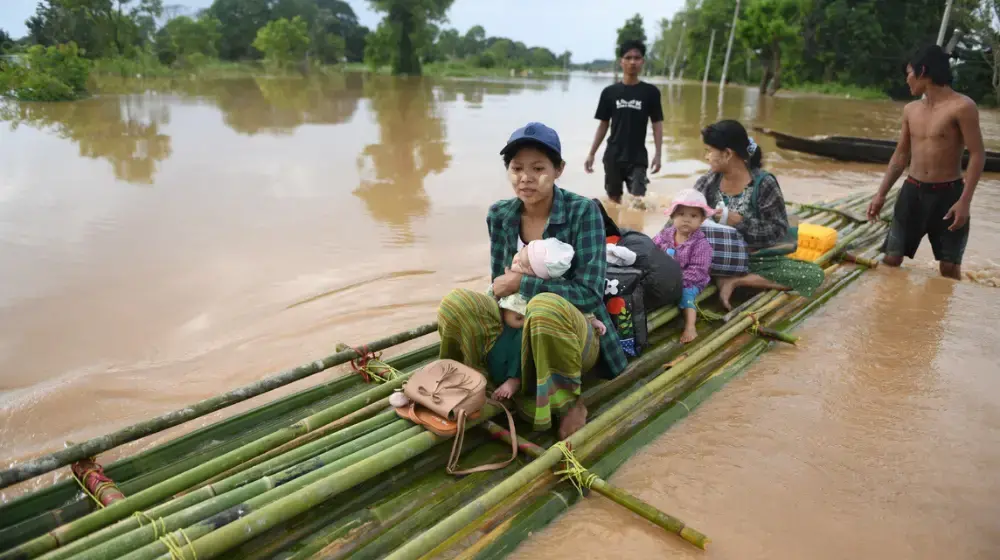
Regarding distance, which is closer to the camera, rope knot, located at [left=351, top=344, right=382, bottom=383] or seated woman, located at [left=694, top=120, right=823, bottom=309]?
rope knot, located at [left=351, top=344, right=382, bottom=383]

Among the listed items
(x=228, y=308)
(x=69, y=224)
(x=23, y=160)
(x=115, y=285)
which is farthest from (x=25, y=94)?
(x=228, y=308)

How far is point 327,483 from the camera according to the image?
1.85 metres

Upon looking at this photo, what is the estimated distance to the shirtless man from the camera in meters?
4.00

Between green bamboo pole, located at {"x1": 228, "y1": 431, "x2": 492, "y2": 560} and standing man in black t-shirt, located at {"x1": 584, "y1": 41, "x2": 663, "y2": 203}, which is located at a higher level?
standing man in black t-shirt, located at {"x1": 584, "y1": 41, "x2": 663, "y2": 203}

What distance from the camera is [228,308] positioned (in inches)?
181

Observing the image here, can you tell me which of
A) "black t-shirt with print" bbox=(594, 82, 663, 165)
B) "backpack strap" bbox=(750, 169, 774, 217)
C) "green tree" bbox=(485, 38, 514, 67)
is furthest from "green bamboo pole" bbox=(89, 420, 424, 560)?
"green tree" bbox=(485, 38, 514, 67)

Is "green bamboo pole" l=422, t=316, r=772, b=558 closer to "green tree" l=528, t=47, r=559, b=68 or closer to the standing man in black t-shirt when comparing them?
the standing man in black t-shirt

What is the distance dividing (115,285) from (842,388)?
5.33 metres

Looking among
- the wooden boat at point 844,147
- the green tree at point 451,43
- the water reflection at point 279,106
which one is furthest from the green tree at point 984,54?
the green tree at point 451,43

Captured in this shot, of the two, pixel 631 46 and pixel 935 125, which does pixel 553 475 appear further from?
pixel 631 46

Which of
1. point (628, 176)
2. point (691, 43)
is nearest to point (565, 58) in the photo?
point (691, 43)

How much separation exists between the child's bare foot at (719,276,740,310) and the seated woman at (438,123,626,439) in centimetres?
142

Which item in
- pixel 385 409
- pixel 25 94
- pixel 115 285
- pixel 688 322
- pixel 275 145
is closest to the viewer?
pixel 385 409

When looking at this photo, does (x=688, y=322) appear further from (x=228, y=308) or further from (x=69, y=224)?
(x=69, y=224)
